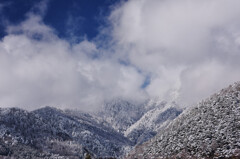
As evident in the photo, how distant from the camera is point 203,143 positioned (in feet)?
391

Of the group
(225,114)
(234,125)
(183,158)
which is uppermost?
(225,114)

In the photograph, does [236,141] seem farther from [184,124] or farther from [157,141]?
[157,141]

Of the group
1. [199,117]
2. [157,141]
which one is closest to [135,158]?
[157,141]

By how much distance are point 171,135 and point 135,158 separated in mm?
23325

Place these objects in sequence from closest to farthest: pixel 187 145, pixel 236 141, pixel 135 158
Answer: pixel 236 141 → pixel 187 145 → pixel 135 158

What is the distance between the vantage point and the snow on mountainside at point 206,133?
111m

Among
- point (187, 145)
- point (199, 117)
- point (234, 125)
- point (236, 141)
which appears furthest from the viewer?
point (199, 117)

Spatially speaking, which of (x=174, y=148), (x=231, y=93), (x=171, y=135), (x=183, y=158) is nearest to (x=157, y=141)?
(x=171, y=135)

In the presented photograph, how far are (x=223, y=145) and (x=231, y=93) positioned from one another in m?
44.3

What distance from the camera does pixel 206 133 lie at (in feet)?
406

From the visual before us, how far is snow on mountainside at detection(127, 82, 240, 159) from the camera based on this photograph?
111 m

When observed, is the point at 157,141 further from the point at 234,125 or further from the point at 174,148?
the point at 234,125

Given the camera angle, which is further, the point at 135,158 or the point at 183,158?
the point at 135,158

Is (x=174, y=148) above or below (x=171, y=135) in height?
below
